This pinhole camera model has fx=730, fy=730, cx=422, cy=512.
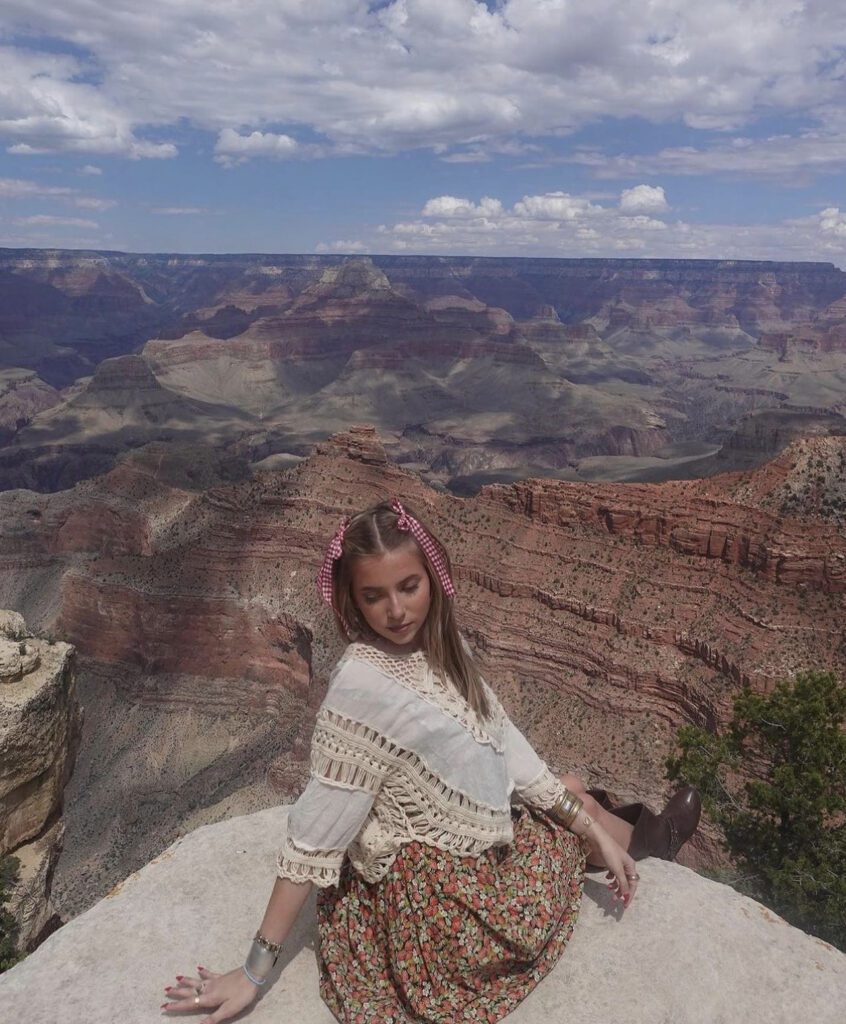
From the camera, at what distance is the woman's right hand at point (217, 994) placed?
497 centimetres

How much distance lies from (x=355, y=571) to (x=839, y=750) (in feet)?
46.2

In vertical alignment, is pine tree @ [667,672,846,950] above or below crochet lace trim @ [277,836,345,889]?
below

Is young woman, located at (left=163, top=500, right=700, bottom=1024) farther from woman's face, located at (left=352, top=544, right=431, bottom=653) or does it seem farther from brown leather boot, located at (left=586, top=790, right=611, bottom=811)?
brown leather boot, located at (left=586, top=790, right=611, bottom=811)

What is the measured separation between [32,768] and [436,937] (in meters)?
11.5

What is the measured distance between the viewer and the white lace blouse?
4.88 m

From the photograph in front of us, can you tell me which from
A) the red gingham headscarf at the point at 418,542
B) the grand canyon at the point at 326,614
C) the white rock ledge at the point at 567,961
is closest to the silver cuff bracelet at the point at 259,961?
the white rock ledge at the point at 567,961

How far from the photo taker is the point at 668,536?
31609mm

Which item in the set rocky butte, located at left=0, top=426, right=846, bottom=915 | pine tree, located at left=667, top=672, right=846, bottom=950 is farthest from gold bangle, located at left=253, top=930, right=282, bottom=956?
rocky butte, located at left=0, top=426, right=846, bottom=915

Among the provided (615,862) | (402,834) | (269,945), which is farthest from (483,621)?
(269,945)

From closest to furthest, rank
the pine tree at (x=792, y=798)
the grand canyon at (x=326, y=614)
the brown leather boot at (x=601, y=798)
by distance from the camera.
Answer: the brown leather boot at (x=601, y=798)
the pine tree at (x=792, y=798)
the grand canyon at (x=326, y=614)

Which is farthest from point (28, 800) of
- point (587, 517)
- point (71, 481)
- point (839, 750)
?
point (71, 481)

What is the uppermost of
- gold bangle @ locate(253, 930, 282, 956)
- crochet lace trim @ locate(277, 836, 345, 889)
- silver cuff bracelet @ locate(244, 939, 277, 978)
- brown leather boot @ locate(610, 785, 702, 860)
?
crochet lace trim @ locate(277, 836, 345, 889)

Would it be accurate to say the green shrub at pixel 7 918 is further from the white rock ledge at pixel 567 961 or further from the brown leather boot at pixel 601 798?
the brown leather boot at pixel 601 798

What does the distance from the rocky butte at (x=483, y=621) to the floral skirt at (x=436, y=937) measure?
21978mm
